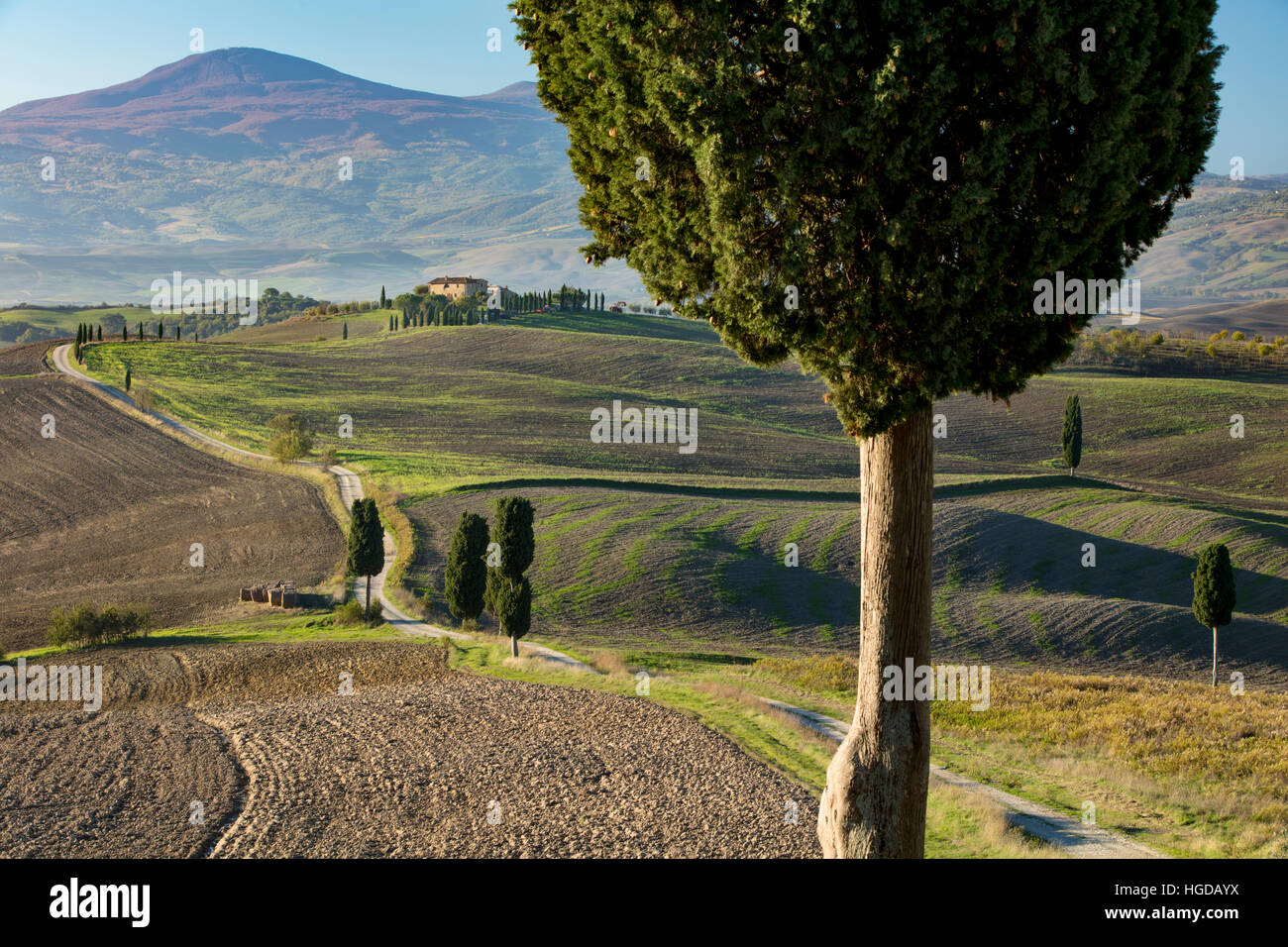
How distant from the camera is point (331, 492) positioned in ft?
182

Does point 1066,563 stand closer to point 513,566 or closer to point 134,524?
point 513,566

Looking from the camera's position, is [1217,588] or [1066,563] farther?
[1066,563]

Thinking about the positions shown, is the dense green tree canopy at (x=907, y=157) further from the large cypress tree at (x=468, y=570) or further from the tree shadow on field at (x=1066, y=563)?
the tree shadow on field at (x=1066, y=563)

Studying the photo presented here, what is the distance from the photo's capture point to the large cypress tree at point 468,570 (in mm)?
32406

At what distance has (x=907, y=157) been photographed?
296 inches

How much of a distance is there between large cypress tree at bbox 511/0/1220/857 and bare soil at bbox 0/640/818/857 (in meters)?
4.06

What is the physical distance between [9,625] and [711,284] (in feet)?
111

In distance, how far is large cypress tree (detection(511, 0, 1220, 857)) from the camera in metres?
7.34

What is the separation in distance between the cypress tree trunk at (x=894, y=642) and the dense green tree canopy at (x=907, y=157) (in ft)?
2.60

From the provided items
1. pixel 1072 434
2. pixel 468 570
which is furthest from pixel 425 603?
pixel 1072 434

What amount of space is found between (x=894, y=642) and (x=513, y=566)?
2136 centimetres

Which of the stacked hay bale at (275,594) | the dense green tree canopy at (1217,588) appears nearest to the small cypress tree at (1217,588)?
the dense green tree canopy at (1217,588)
